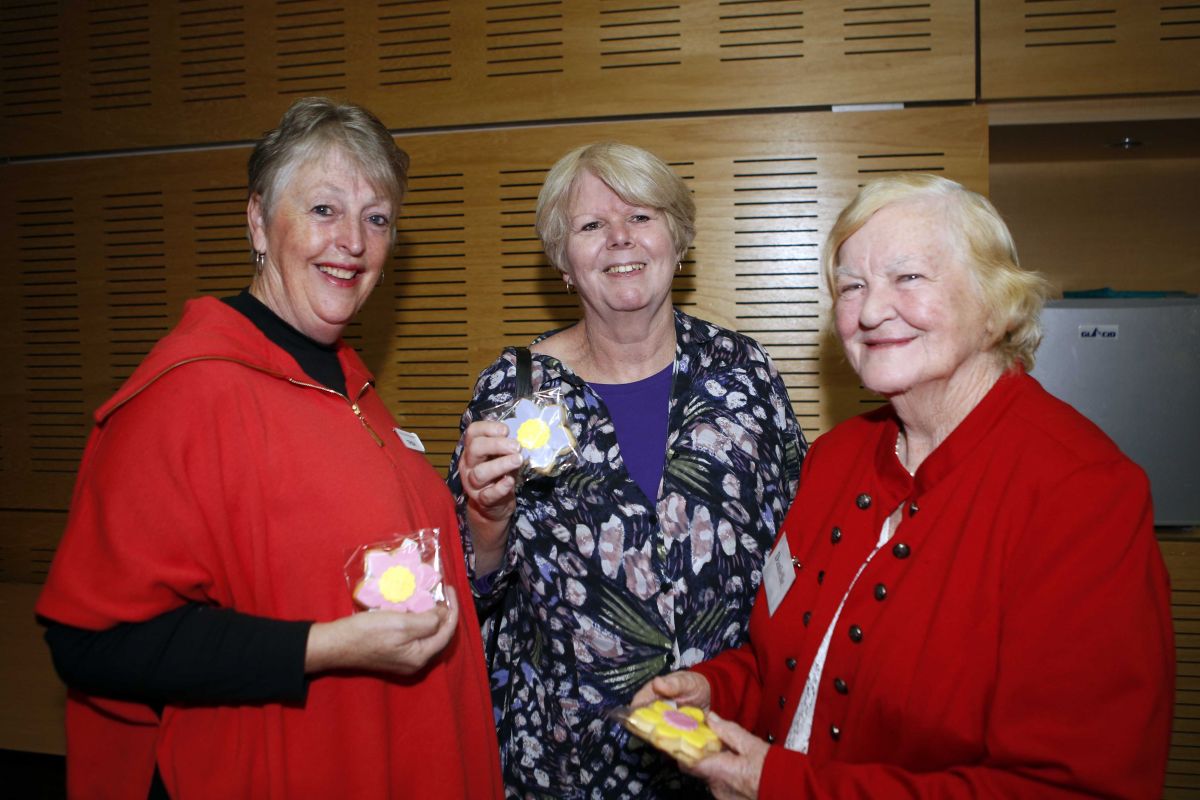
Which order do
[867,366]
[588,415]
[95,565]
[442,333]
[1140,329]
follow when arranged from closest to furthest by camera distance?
[95,565] → [867,366] → [588,415] → [1140,329] → [442,333]

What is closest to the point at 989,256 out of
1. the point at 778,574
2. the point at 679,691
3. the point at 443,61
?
the point at 778,574

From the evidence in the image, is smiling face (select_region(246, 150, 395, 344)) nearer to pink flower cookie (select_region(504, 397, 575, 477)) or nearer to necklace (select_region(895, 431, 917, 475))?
pink flower cookie (select_region(504, 397, 575, 477))

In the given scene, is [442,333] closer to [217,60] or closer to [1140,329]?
[217,60]

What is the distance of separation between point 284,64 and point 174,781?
2817 millimetres

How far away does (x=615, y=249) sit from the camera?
2.08 m

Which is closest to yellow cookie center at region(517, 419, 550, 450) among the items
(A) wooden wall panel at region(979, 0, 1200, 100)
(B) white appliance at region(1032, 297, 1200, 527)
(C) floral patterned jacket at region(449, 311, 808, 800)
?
(C) floral patterned jacket at region(449, 311, 808, 800)

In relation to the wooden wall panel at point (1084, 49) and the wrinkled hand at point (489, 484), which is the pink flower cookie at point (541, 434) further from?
the wooden wall panel at point (1084, 49)

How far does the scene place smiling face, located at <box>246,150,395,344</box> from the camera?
1.61 meters

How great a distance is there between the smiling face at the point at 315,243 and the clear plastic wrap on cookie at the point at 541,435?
414mm

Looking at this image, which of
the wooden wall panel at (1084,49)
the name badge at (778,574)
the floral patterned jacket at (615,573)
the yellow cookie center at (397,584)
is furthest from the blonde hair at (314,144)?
the wooden wall panel at (1084,49)

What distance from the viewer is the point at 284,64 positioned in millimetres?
3248

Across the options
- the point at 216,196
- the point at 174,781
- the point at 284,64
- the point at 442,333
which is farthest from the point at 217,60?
the point at 174,781

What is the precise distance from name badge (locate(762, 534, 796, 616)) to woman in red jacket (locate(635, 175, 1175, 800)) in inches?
0.4

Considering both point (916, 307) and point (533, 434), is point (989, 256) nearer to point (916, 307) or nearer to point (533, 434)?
point (916, 307)
